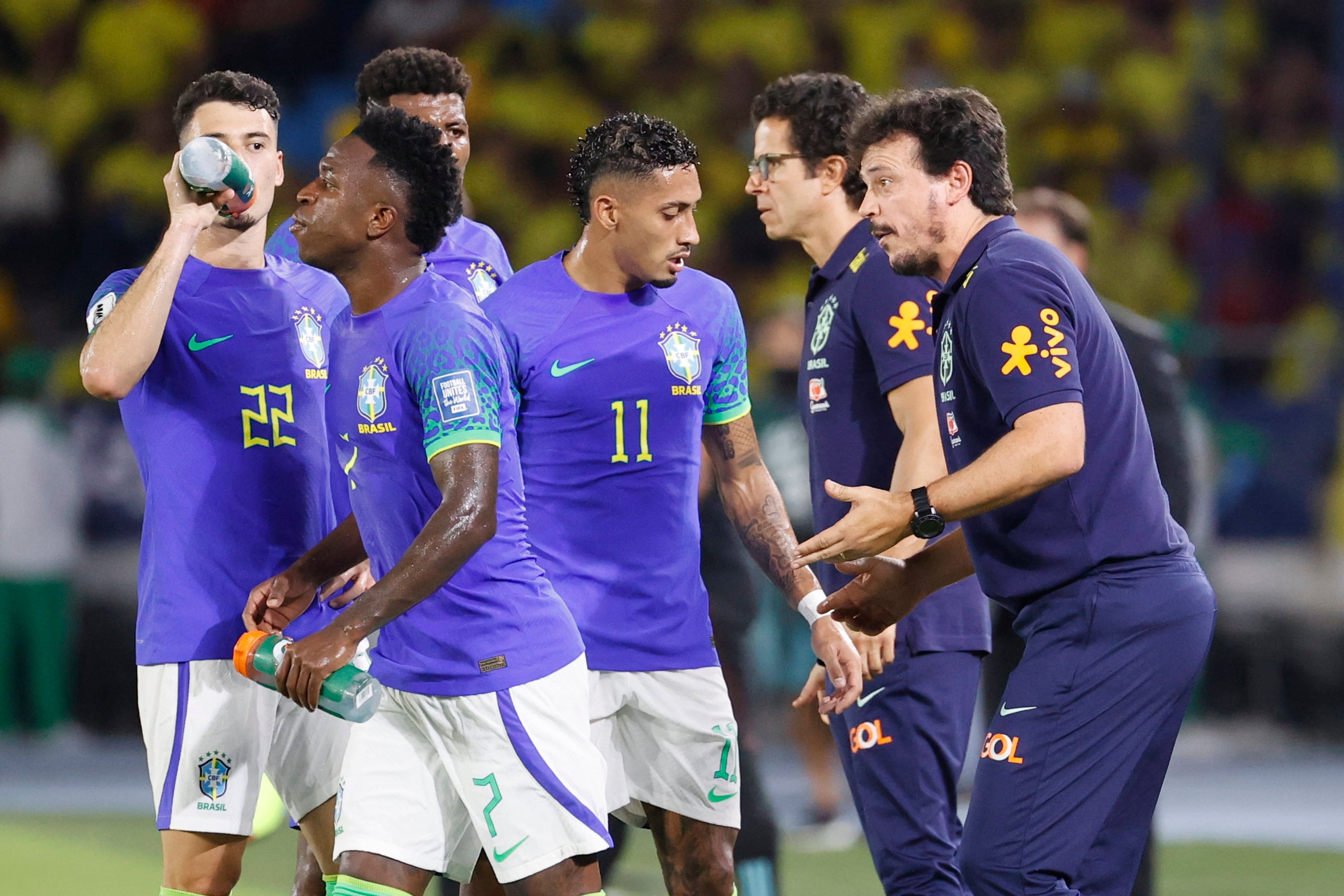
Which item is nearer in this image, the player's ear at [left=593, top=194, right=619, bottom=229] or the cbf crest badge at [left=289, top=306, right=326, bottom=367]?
the player's ear at [left=593, top=194, right=619, bottom=229]

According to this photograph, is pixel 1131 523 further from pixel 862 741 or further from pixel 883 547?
pixel 862 741

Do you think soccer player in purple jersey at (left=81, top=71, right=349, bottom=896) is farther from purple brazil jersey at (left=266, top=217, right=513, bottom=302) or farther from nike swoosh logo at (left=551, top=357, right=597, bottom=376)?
nike swoosh logo at (left=551, top=357, right=597, bottom=376)

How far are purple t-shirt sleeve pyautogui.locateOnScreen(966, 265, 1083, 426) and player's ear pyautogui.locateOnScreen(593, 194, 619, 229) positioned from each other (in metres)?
1.06

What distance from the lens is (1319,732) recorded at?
10633 millimetres

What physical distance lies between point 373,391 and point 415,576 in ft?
1.60

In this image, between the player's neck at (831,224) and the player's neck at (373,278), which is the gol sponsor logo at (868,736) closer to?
the player's neck at (831,224)

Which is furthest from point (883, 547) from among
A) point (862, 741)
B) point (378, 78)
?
point (378, 78)

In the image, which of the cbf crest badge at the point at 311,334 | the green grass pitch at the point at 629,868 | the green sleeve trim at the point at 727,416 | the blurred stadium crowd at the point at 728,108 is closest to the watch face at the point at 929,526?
the green sleeve trim at the point at 727,416

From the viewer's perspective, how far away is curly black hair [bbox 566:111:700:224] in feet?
14.8

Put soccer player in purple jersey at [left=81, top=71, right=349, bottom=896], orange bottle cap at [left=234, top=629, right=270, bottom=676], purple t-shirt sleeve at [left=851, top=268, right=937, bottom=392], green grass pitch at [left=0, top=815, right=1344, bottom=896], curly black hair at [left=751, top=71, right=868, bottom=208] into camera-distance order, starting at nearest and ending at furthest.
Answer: orange bottle cap at [left=234, top=629, right=270, bottom=676] < soccer player in purple jersey at [left=81, top=71, right=349, bottom=896] < purple t-shirt sleeve at [left=851, top=268, right=937, bottom=392] < curly black hair at [left=751, top=71, right=868, bottom=208] < green grass pitch at [left=0, top=815, right=1344, bottom=896]

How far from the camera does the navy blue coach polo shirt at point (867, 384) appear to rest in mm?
4812

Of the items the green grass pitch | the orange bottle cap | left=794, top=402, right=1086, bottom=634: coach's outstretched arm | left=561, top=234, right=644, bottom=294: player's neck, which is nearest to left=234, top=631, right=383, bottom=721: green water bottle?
the orange bottle cap

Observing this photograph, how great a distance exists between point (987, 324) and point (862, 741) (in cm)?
149

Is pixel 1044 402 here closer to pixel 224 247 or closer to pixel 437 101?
pixel 224 247
